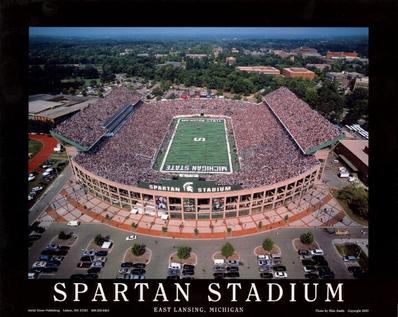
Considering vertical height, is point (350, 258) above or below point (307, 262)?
above

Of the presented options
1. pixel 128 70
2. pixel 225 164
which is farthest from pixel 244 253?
pixel 128 70

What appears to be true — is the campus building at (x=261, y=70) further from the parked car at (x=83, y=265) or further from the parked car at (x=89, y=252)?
the parked car at (x=83, y=265)

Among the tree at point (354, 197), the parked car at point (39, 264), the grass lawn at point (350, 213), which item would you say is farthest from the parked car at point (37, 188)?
the tree at point (354, 197)

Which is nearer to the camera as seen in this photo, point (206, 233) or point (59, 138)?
point (206, 233)

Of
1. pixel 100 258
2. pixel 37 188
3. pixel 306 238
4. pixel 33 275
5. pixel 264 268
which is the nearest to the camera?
pixel 33 275

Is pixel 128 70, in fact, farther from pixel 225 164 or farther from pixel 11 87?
pixel 11 87

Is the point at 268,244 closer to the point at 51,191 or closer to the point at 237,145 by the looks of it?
the point at 237,145

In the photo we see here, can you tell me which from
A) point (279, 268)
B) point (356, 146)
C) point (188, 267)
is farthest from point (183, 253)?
point (356, 146)
